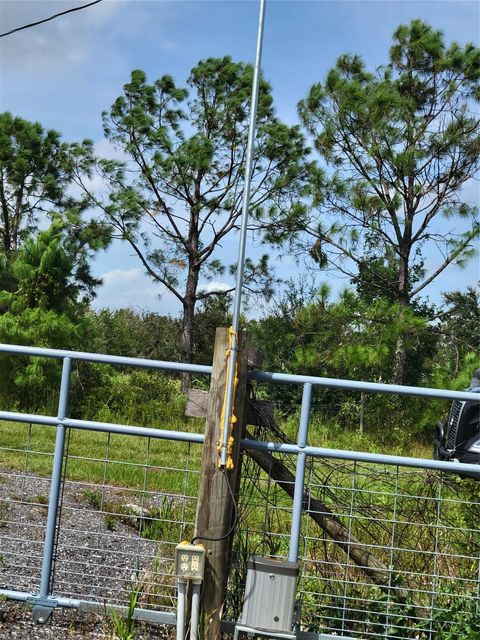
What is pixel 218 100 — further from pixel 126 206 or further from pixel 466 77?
pixel 466 77

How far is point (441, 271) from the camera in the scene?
1731cm

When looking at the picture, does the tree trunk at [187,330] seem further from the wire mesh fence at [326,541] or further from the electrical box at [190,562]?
the electrical box at [190,562]

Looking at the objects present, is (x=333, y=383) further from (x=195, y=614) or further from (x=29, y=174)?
(x=29, y=174)

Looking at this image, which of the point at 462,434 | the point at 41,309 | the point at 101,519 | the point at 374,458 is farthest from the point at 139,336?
the point at 374,458

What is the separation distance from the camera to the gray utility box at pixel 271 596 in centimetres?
378

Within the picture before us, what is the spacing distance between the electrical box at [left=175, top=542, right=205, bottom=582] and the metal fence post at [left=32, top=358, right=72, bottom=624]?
0.77 m

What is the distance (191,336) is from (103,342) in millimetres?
5686

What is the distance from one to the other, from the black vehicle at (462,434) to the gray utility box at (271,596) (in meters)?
5.84

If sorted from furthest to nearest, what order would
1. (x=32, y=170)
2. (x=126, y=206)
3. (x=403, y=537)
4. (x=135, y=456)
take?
(x=32, y=170) < (x=126, y=206) < (x=135, y=456) < (x=403, y=537)

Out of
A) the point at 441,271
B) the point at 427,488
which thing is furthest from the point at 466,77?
the point at 427,488

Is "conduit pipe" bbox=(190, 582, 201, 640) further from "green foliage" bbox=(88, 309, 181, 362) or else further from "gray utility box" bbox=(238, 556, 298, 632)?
"green foliage" bbox=(88, 309, 181, 362)

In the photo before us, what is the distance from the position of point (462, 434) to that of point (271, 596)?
6992 mm

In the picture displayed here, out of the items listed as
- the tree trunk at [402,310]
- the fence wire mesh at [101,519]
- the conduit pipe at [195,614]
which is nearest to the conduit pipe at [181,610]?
the conduit pipe at [195,614]

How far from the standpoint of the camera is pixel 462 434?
33.8ft
